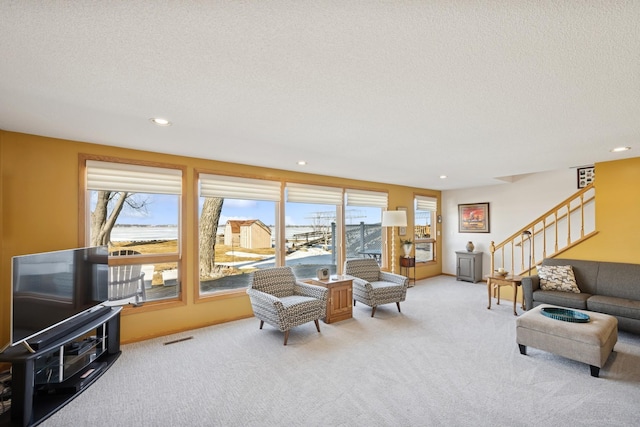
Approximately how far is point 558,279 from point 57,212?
658 cm

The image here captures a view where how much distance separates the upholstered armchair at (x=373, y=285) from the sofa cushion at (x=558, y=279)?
202 centimetres

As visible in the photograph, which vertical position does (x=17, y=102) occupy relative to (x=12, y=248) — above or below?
above

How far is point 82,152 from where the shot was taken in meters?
3.24

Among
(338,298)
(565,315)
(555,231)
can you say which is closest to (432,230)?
(555,231)

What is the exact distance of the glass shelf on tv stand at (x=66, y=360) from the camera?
7.73 feet

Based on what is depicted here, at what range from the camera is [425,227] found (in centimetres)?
776

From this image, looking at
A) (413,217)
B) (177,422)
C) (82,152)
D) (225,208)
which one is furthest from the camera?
(413,217)

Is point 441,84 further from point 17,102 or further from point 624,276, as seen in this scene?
point 624,276

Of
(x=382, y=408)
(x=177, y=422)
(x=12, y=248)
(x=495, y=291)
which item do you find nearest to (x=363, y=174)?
(x=495, y=291)

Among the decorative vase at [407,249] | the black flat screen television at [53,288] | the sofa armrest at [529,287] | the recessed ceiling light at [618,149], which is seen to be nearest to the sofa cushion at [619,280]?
the sofa armrest at [529,287]

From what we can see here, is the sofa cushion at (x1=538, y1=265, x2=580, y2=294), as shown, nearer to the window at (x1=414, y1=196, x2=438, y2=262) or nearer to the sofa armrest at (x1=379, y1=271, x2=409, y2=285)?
the sofa armrest at (x1=379, y1=271, x2=409, y2=285)

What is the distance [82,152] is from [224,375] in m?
2.94

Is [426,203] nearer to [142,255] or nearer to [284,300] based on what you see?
[284,300]

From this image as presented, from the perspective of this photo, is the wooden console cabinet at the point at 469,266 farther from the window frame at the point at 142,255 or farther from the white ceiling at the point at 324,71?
the window frame at the point at 142,255
